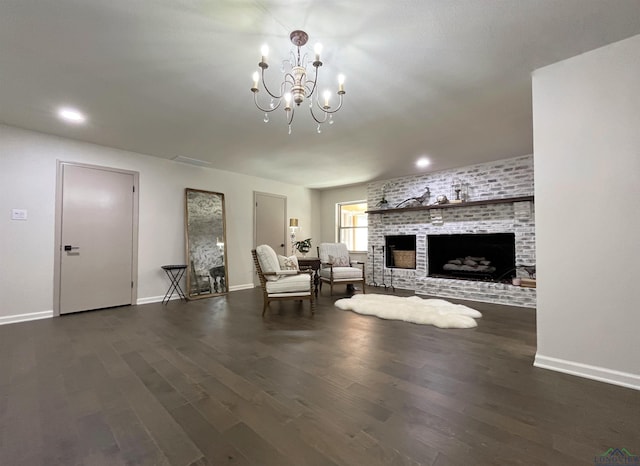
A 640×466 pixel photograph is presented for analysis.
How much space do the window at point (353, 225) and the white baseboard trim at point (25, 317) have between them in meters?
5.83

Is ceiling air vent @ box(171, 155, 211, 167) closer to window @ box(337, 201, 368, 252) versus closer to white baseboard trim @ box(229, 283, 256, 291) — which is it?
white baseboard trim @ box(229, 283, 256, 291)

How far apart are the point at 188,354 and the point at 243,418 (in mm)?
1197

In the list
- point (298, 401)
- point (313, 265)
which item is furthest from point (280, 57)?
point (313, 265)

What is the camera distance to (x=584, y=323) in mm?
2146

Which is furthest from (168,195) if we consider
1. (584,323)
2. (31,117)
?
(584,323)

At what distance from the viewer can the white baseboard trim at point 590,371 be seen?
1.97 meters

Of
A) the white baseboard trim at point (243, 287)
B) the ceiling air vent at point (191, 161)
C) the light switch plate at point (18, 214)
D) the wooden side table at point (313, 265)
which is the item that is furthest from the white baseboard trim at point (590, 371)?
the light switch plate at point (18, 214)

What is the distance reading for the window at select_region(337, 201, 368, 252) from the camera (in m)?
7.18

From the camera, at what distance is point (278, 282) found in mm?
3900

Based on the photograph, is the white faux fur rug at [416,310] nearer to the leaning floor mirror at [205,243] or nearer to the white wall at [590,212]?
the white wall at [590,212]

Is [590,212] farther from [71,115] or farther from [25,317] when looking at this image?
[25,317]

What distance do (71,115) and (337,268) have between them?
4428mm

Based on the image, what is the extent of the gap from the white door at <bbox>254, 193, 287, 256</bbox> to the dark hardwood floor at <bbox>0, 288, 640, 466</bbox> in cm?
344

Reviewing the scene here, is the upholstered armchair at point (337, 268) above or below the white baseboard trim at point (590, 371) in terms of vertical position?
above
